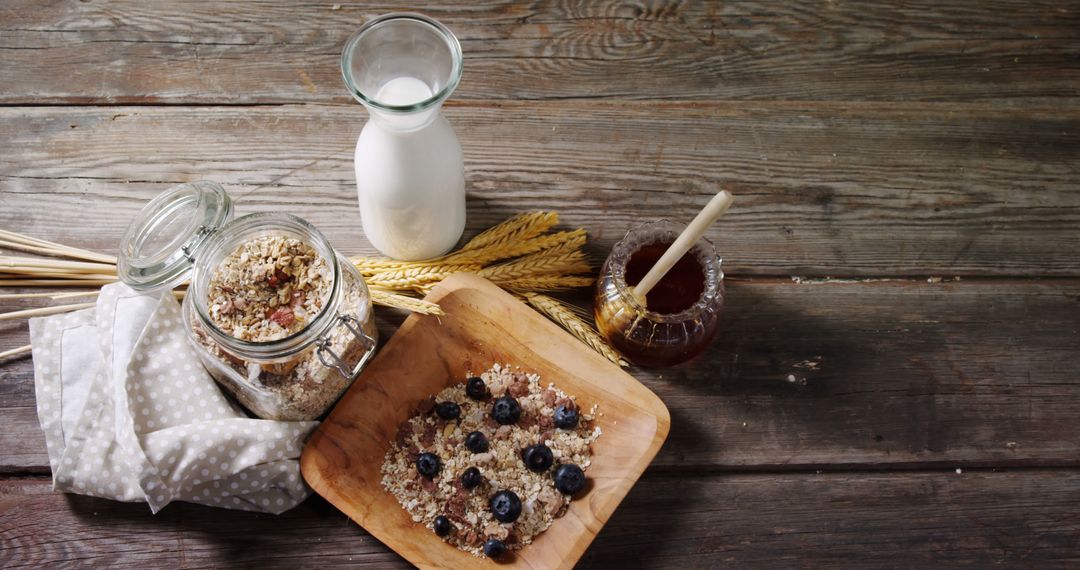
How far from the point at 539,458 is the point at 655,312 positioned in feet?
0.81

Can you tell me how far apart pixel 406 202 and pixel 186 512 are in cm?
51

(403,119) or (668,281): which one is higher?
(403,119)

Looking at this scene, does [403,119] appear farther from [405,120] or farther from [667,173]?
[667,173]

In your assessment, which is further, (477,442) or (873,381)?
(873,381)

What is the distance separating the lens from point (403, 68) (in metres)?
1.04

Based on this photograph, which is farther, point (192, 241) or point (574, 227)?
point (574, 227)

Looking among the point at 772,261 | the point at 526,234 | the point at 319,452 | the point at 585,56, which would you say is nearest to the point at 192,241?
the point at 319,452

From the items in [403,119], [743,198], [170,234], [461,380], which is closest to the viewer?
[403,119]

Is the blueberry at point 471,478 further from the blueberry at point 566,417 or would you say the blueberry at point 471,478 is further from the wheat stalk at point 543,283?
the wheat stalk at point 543,283

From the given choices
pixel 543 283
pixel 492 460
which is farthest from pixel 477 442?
pixel 543 283

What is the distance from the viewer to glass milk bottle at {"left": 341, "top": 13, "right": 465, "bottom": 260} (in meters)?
0.98

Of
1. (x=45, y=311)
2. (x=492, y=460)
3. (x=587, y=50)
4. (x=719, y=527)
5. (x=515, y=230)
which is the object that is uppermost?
(x=587, y=50)

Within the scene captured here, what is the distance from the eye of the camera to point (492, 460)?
1.11 m

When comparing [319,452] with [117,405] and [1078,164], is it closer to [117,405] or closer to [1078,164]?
[117,405]
